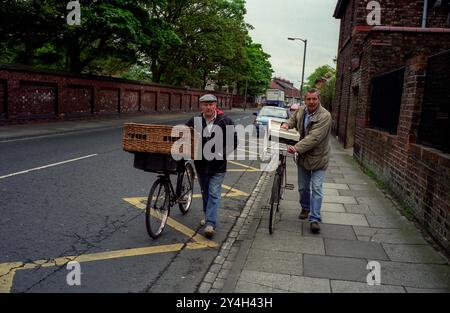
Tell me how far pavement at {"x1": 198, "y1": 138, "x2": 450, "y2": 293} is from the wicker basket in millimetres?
1339

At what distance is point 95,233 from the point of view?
197 inches

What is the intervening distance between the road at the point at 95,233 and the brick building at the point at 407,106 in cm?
271

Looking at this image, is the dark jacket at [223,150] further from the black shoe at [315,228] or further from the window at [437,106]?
the window at [437,106]

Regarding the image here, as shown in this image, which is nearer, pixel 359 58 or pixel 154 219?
pixel 154 219

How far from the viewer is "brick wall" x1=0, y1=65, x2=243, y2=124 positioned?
17125 mm

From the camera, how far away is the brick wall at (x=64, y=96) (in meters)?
17.1

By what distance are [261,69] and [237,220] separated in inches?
3098

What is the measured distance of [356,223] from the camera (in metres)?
6.00

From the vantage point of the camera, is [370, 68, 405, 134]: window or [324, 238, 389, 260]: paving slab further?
[370, 68, 405, 134]: window

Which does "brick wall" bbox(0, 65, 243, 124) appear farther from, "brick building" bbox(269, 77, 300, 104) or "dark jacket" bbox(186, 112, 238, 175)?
"brick building" bbox(269, 77, 300, 104)

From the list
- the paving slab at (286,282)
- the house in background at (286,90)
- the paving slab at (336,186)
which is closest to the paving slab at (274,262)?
the paving slab at (286,282)

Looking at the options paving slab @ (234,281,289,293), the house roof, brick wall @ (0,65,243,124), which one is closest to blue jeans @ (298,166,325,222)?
paving slab @ (234,281,289,293)
